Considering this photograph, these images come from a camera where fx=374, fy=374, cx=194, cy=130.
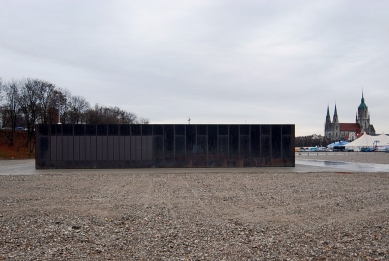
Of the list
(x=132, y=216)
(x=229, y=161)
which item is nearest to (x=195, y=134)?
(x=229, y=161)

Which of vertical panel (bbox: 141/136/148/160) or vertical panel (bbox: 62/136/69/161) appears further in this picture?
vertical panel (bbox: 141/136/148/160)

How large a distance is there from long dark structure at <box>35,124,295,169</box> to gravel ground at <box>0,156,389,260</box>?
1304cm

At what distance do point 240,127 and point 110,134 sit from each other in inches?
407

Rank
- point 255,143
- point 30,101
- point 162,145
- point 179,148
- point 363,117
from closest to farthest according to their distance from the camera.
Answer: point 162,145
point 179,148
point 255,143
point 30,101
point 363,117

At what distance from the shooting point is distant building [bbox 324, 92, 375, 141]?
172625 mm

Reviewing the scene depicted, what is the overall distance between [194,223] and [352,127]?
605ft

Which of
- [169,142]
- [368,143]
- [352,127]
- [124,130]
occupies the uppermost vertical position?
[352,127]

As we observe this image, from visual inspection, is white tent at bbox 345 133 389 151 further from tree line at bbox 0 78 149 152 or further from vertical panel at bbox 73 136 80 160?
vertical panel at bbox 73 136 80 160

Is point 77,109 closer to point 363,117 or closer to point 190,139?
point 190,139

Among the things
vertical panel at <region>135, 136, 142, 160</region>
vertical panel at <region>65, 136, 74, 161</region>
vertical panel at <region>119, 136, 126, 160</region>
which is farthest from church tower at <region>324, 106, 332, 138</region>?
vertical panel at <region>65, 136, 74, 161</region>

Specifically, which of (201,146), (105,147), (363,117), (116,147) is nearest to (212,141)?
(201,146)

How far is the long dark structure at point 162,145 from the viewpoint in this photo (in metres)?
28.8

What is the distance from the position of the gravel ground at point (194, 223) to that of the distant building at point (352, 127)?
6677 inches

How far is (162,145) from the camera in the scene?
29484mm
